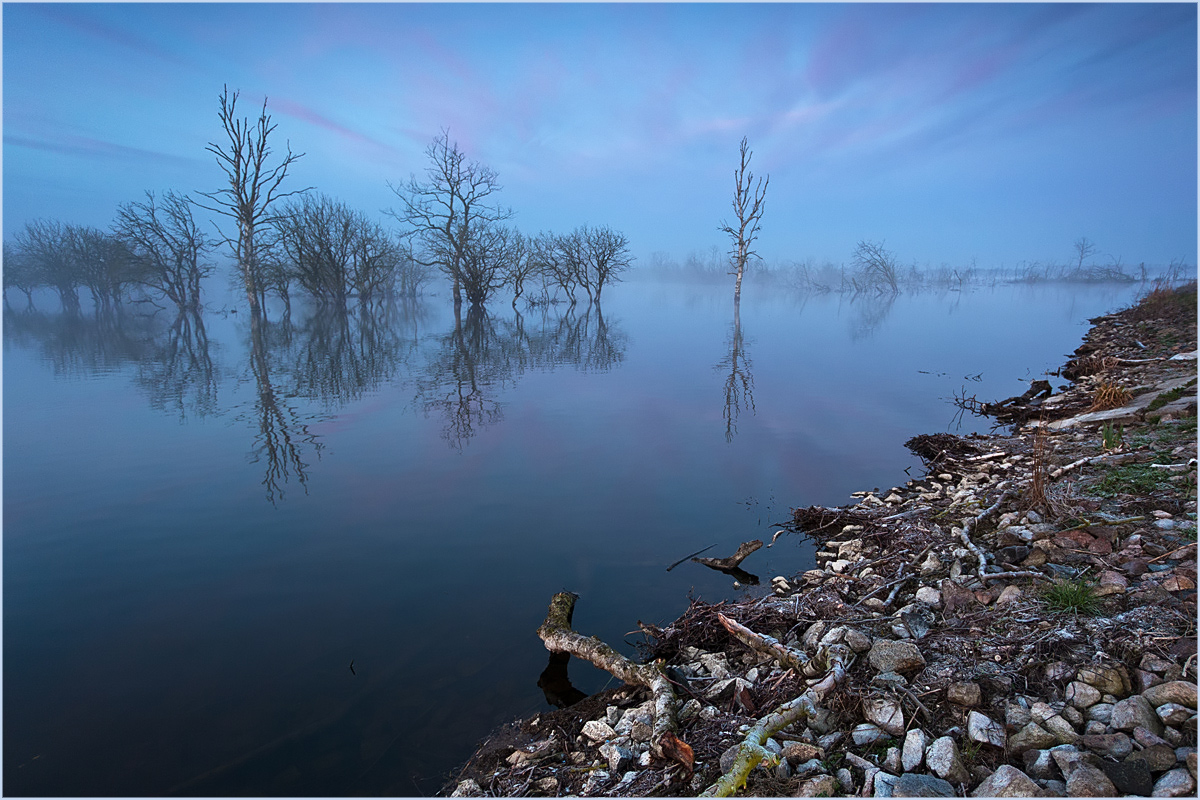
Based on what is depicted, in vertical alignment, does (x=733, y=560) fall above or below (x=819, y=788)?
below

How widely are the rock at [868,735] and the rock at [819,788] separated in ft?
1.02

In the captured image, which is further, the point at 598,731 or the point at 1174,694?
the point at 598,731

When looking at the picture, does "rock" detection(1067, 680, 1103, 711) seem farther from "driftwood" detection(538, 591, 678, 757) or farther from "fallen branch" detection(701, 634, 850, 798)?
"driftwood" detection(538, 591, 678, 757)

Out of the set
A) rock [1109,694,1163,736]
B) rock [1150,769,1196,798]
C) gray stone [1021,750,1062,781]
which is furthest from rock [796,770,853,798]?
rock [1109,694,1163,736]

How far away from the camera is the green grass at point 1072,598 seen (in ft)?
12.0

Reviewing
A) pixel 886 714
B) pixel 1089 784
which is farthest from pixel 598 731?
pixel 1089 784

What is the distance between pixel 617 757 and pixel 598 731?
382 millimetres

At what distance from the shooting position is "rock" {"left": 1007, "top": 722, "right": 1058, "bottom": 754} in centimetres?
263

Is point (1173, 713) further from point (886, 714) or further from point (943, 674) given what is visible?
point (886, 714)

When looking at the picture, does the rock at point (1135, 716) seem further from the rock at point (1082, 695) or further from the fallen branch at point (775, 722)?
the fallen branch at point (775, 722)

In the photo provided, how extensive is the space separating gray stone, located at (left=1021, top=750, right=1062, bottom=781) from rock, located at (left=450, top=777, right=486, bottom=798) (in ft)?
9.41

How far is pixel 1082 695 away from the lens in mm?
2875

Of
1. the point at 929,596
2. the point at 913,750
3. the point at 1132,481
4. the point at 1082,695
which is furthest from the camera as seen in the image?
the point at 1132,481

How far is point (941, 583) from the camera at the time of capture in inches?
180
